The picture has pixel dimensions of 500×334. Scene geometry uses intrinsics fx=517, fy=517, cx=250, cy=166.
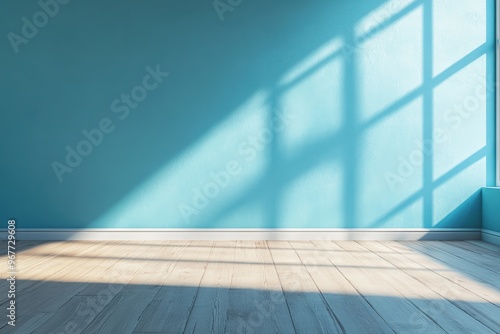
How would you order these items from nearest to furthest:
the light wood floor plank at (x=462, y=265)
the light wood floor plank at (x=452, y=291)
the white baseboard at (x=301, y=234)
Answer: the light wood floor plank at (x=452, y=291) < the light wood floor plank at (x=462, y=265) < the white baseboard at (x=301, y=234)

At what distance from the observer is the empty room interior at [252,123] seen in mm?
3410

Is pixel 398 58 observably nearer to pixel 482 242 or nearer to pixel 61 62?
pixel 482 242

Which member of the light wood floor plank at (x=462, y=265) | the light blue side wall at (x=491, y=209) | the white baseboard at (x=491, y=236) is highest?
the light blue side wall at (x=491, y=209)

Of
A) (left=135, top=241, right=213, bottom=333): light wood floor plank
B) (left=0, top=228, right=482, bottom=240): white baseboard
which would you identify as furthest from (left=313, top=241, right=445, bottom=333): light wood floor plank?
(left=135, top=241, right=213, bottom=333): light wood floor plank

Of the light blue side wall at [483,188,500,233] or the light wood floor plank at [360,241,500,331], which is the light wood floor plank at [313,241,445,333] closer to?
the light wood floor plank at [360,241,500,331]

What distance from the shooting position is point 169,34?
3445 millimetres

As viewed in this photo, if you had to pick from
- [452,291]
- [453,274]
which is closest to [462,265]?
[453,274]

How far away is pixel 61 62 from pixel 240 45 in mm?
1207

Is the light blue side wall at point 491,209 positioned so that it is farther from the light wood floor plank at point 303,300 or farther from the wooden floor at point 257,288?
the light wood floor plank at point 303,300

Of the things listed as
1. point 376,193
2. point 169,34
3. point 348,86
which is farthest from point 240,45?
point 376,193

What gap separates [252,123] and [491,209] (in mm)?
1617

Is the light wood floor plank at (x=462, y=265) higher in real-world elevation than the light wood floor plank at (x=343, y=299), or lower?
higher

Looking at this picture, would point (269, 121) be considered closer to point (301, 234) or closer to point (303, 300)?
point (301, 234)

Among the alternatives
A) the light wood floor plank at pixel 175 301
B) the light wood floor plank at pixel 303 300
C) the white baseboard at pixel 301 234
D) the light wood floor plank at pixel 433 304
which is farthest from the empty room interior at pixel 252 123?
the light wood floor plank at pixel 433 304
